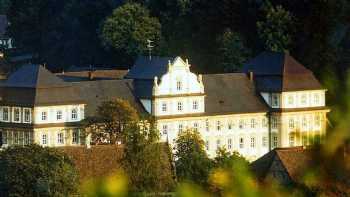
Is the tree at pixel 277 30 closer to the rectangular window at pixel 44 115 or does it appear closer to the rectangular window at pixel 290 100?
the rectangular window at pixel 290 100

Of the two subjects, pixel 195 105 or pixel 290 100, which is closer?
pixel 195 105

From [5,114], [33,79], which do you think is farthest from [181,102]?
[5,114]

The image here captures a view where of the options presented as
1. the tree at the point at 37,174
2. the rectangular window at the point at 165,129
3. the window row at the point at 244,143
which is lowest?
the tree at the point at 37,174

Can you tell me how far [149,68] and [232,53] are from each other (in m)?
11.2

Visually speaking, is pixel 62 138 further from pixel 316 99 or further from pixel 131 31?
pixel 131 31

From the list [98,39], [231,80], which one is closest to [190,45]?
[98,39]

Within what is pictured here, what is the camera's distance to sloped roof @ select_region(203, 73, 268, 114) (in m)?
53.1

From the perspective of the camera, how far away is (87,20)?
7988cm

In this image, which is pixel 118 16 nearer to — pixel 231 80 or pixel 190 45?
pixel 190 45

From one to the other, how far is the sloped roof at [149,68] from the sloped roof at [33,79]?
321 cm

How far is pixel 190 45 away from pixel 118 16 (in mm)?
3963

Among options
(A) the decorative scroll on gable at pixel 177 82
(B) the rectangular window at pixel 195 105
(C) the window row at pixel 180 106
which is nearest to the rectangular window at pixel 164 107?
(C) the window row at pixel 180 106

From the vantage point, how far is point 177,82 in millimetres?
52062

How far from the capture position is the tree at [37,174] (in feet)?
112
